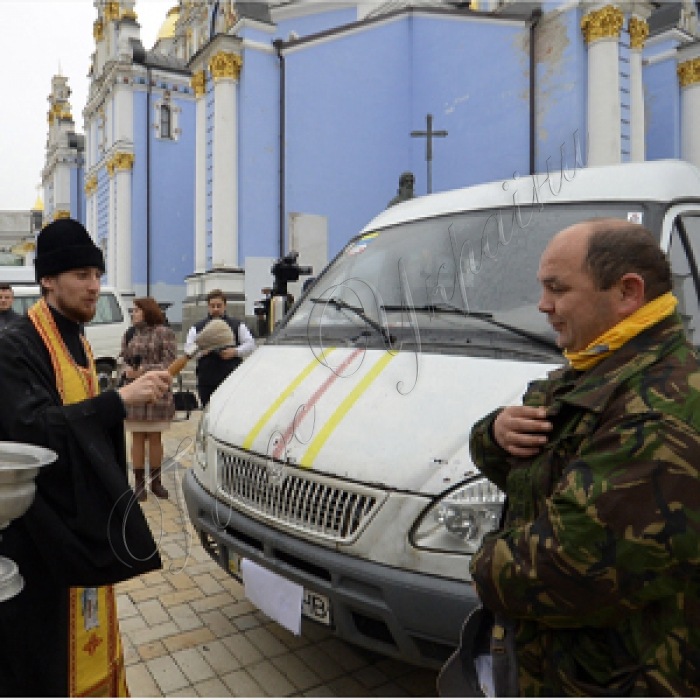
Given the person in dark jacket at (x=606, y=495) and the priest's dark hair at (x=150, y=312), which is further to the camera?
the priest's dark hair at (x=150, y=312)

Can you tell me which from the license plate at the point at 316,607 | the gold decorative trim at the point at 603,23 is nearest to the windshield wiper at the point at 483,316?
the license plate at the point at 316,607

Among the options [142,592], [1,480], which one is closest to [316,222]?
[142,592]

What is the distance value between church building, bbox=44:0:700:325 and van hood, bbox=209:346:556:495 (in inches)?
375

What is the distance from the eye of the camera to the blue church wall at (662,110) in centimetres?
1633

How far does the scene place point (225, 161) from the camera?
13.8 m

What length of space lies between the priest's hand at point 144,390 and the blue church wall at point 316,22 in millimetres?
20254

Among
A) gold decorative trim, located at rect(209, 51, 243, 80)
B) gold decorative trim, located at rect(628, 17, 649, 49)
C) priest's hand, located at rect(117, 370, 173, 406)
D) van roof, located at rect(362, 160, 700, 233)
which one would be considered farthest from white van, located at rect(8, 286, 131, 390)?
gold decorative trim, located at rect(628, 17, 649, 49)

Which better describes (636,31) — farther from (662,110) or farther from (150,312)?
(150,312)

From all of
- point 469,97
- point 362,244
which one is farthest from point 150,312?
point 469,97

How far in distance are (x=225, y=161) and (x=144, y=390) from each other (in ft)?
42.3

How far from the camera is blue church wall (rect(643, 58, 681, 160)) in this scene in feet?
53.6

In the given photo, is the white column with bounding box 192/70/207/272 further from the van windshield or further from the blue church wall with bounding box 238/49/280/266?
the van windshield

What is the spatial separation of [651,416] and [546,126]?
12924 mm

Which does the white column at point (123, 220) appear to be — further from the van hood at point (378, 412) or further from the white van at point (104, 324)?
the van hood at point (378, 412)
